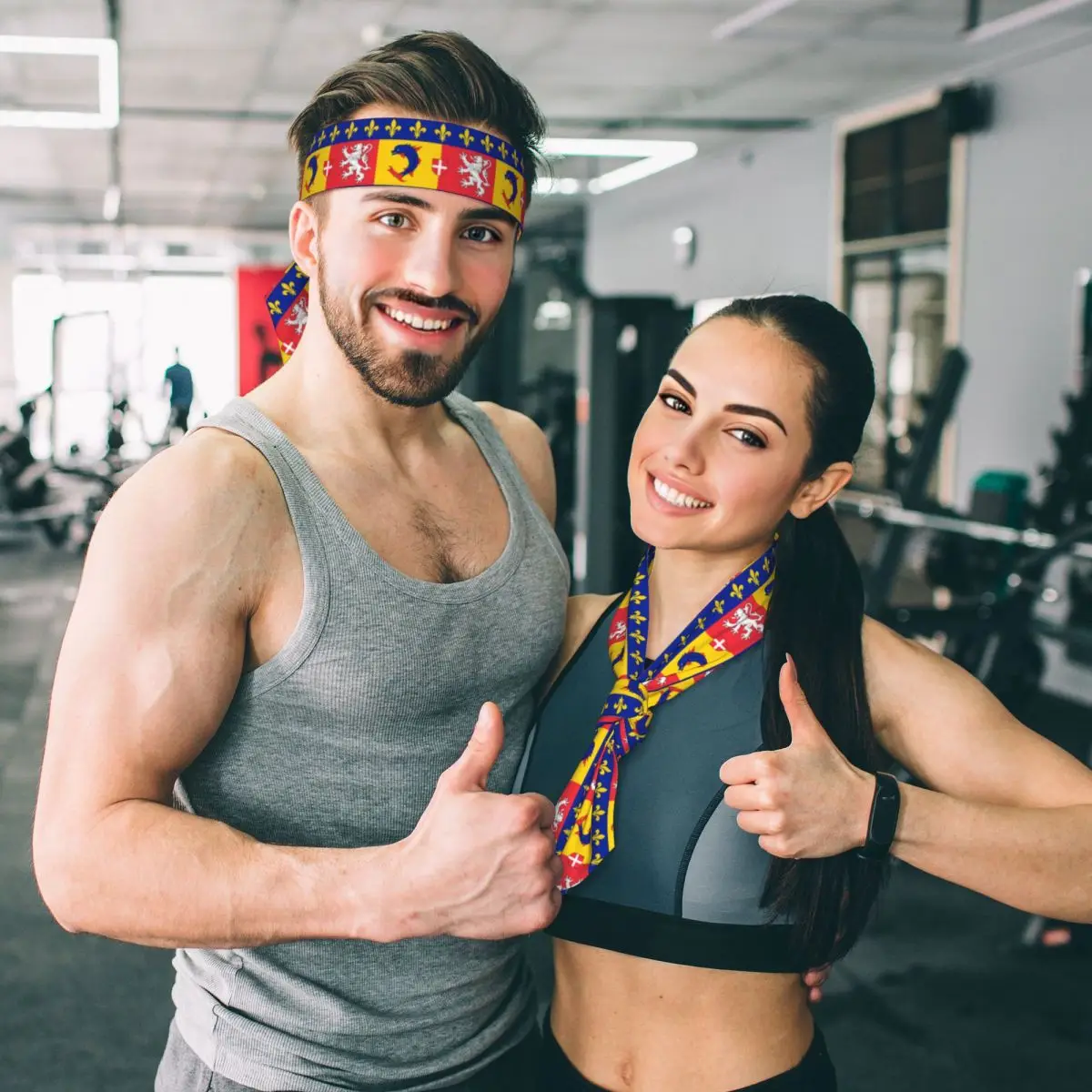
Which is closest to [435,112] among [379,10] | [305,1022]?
[305,1022]

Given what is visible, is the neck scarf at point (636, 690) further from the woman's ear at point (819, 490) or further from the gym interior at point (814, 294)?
the gym interior at point (814, 294)

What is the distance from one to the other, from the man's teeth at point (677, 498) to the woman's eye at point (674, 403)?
3.6 inches

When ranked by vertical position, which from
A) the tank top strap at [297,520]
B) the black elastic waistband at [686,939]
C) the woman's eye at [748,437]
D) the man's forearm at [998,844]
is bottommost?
the black elastic waistband at [686,939]

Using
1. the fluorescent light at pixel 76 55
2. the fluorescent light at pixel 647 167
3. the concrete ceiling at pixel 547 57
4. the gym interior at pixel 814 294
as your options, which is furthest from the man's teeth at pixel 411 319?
the fluorescent light at pixel 647 167

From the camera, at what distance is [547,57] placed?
675cm

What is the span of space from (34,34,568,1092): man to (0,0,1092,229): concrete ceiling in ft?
15.7

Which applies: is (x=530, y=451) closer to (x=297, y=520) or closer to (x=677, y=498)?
(x=677, y=498)

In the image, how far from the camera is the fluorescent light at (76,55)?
18.9 ft

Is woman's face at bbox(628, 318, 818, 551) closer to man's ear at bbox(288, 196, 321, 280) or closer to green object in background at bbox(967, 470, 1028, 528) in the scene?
man's ear at bbox(288, 196, 321, 280)

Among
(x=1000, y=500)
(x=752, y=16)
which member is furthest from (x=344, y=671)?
(x=752, y=16)

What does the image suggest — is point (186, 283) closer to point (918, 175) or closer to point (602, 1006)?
point (918, 175)

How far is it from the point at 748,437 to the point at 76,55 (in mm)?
6283

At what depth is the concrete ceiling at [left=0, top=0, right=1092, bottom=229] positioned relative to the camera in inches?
225

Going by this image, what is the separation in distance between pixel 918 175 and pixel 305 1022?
23.8 feet
